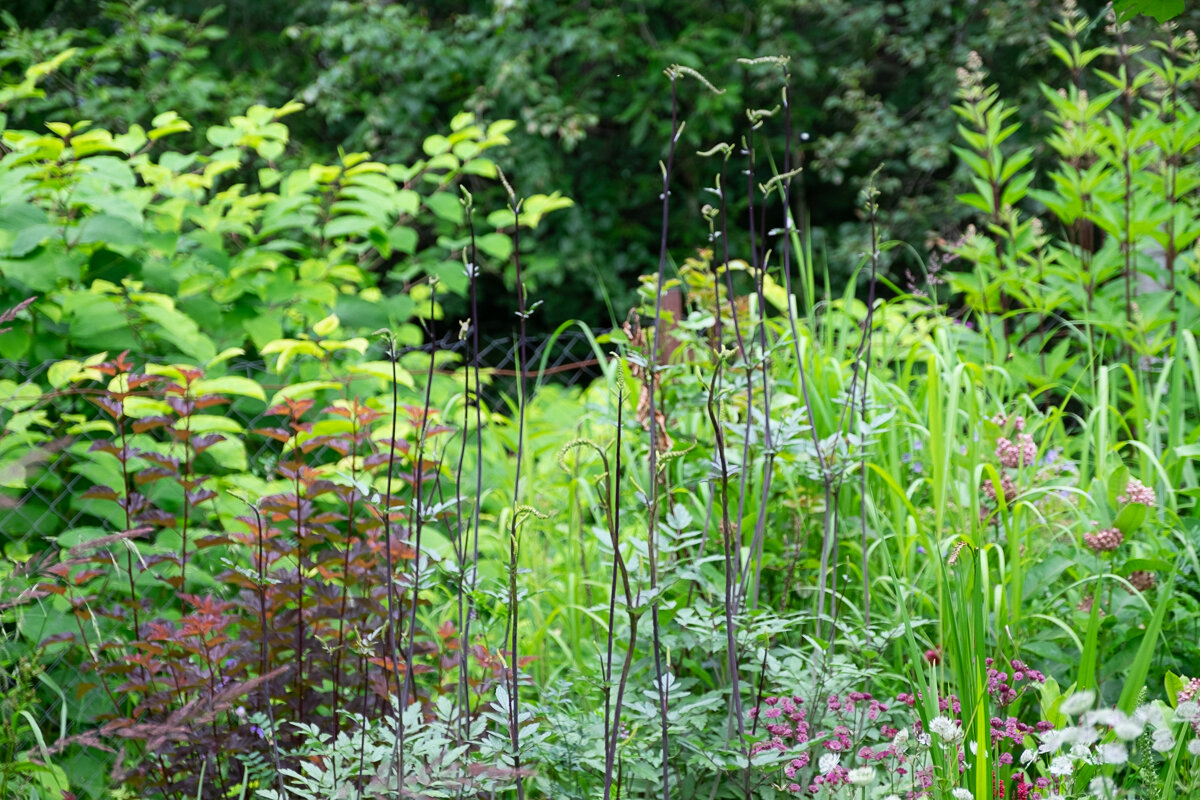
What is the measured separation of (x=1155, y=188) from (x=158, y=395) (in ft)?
9.82

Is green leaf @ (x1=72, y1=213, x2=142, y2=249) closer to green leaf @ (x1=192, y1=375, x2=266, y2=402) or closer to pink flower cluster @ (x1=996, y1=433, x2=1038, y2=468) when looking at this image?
green leaf @ (x1=192, y1=375, x2=266, y2=402)

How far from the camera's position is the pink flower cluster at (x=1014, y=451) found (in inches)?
79.2

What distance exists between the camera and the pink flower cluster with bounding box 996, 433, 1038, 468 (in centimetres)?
201

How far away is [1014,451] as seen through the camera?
2010 mm

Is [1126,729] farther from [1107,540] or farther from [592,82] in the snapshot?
[592,82]

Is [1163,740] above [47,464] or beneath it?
above

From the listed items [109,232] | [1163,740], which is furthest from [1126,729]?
[109,232]

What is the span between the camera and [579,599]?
238 centimetres

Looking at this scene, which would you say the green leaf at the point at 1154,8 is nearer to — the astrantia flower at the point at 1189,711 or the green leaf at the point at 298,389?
the astrantia flower at the point at 1189,711

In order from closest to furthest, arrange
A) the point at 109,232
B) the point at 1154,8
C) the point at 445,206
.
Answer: the point at 1154,8
the point at 109,232
the point at 445,206

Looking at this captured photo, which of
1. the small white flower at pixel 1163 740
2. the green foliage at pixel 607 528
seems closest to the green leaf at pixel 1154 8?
the green foliage at pixel 607 528

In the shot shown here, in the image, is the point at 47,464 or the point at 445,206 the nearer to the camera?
the point at 47,464

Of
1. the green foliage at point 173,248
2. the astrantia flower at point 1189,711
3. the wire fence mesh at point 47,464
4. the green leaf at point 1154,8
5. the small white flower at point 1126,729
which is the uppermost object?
the green leaf at point 1154,8

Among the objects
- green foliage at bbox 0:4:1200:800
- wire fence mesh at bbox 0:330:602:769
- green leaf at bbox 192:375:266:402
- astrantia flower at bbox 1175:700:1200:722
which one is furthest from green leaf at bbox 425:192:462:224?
astrantia flower at bbox 1175:700:1200:722
